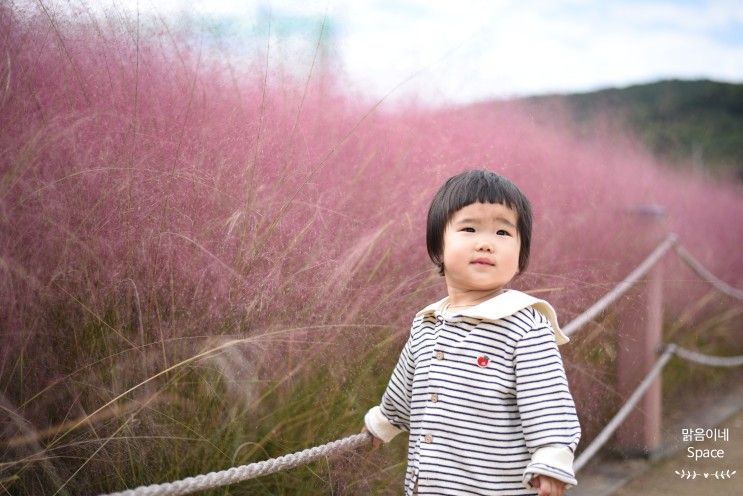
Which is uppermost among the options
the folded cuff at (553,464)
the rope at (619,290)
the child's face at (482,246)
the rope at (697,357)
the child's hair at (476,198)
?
the child's hair at (476,198)

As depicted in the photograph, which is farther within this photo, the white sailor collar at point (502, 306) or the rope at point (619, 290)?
the rope at point (619, 290)

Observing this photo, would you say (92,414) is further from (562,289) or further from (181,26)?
(562,289)

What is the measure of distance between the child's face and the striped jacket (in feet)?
0.12

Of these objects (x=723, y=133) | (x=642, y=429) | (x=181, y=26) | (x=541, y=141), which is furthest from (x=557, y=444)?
(x=723, y=133)

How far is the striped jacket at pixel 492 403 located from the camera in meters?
1.12

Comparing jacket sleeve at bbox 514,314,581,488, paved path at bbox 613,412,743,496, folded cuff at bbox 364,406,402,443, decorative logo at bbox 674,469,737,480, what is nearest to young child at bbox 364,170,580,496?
jacket sleeve at bbox 514,314,581,488

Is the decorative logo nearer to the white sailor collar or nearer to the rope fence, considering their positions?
the rope fence

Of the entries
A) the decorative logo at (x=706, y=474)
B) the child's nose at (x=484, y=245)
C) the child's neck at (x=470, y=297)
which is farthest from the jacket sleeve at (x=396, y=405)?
the decorative logo at (x=706, y=474)

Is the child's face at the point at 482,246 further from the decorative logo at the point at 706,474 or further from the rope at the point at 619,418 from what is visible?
the decorative logo at the point at 706,474

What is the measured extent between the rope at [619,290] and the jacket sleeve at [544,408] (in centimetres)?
68

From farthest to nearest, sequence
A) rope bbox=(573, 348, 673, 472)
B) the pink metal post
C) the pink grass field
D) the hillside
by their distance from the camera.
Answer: the hillside < the pink metal post < rope bbox=(573, 348, 673, 472) < the pink grass field

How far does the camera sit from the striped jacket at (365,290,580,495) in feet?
3.66

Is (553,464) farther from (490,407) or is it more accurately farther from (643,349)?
(643,349)

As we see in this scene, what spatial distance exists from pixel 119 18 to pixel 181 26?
0.59 feet
